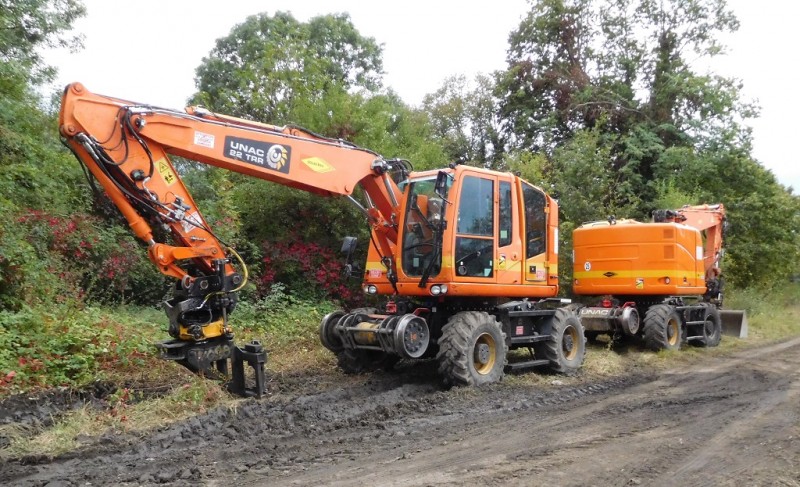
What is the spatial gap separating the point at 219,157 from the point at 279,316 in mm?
5100

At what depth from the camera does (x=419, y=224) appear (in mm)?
8016

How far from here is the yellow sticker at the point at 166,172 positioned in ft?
20.6

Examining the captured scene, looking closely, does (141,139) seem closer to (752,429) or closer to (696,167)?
(752,429)

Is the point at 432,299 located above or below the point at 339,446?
above

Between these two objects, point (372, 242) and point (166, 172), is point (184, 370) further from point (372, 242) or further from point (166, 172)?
point (372, 242)

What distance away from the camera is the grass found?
17.8ft

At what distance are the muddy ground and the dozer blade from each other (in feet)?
26.2

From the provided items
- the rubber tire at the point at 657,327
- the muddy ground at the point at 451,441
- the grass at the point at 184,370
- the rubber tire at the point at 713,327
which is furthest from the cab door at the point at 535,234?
the rubber tire at the point at 713,327

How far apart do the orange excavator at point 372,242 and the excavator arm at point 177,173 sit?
0.5 inches

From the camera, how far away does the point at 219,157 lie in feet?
21.2

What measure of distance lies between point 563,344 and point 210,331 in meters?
5.30

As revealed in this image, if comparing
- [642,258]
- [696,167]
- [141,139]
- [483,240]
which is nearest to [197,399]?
[141,139]

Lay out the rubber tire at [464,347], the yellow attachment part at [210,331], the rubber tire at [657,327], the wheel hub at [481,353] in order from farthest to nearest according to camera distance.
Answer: the rubber tire at [657,327] → the wheel hub at [481,353] → the rubber tire at [464,347] → the yellow attachment part at [210,331]

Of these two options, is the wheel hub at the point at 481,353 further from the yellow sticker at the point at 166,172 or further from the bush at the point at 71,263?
the bush at the point at 71,263
